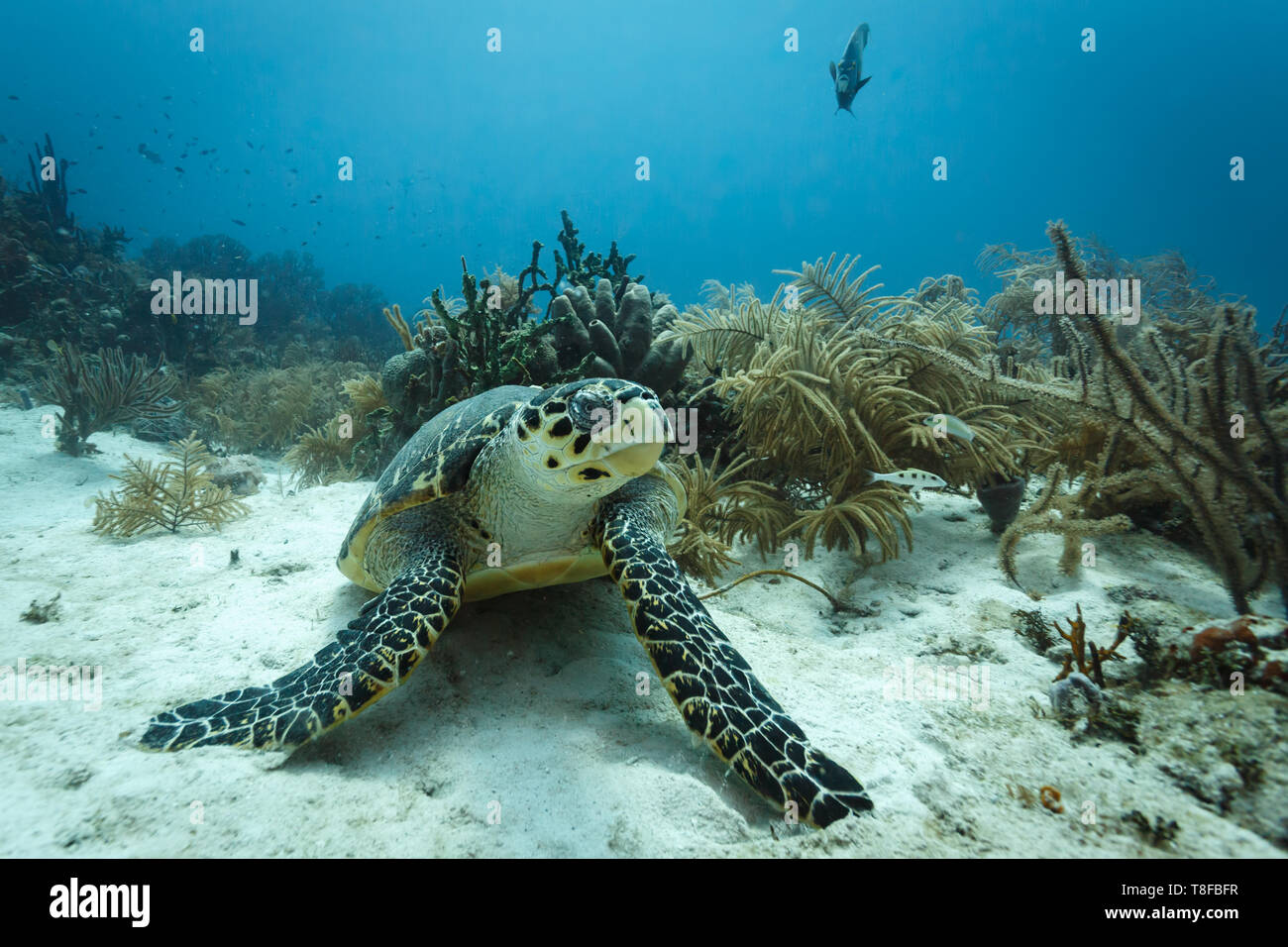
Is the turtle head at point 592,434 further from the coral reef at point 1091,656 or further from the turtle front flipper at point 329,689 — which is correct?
the coral reef at point 1091,656

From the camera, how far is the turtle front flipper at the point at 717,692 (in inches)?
63.3

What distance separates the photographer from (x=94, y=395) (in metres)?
7.28

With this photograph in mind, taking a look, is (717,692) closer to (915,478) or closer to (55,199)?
(915,478)

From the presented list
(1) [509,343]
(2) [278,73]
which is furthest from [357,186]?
(1) [509,343]

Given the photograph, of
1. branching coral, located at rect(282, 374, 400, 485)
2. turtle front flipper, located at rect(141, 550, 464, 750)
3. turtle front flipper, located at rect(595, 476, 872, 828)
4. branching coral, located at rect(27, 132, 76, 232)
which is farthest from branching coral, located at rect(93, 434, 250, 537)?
branching coral, located at rect(27, 132, 76, 232)

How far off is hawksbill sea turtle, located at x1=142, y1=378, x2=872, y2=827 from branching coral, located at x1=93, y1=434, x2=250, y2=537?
260cm

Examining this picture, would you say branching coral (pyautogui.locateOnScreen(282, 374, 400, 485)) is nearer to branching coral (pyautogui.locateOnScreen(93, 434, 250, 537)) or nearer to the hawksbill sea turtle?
branching coral (pyautogui.locateOnScreen(93, 434, 250, 537))

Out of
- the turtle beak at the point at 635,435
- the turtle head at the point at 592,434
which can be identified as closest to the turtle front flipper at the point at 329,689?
the turtle head at the point at 592,434

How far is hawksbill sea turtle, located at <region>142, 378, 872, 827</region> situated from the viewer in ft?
5.94

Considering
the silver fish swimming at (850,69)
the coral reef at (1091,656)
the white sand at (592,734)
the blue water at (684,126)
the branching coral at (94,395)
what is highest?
the blue water at (684,126)

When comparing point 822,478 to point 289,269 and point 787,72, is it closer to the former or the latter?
point 289,269

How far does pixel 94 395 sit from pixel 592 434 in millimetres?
9151

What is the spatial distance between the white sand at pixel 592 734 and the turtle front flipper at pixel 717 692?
4.0 inches
